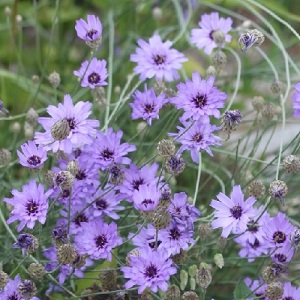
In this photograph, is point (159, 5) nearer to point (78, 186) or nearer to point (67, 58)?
point (67, 58)

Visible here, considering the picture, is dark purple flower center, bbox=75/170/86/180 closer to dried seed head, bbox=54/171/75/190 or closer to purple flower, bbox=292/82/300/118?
dried seed head, bbox=54/171/75/190

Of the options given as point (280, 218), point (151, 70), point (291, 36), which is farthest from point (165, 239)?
point (291, 36)

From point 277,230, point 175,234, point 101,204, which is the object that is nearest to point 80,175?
point 101,204

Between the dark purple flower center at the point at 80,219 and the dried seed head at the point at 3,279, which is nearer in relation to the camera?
the dried seed head at the point at 3,279

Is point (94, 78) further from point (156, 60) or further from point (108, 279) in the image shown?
point (108, 279)

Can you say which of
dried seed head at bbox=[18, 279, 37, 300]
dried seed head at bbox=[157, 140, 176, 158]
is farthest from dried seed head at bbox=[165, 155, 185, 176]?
dried seed head at bbox=[18, 279, 37, 300]

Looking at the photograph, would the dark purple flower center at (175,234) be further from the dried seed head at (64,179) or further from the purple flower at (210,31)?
the purple flower at (210,31)

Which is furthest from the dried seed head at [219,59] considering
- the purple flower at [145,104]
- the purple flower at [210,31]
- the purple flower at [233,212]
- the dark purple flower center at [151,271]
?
the dark purple flower center at [151,271]
